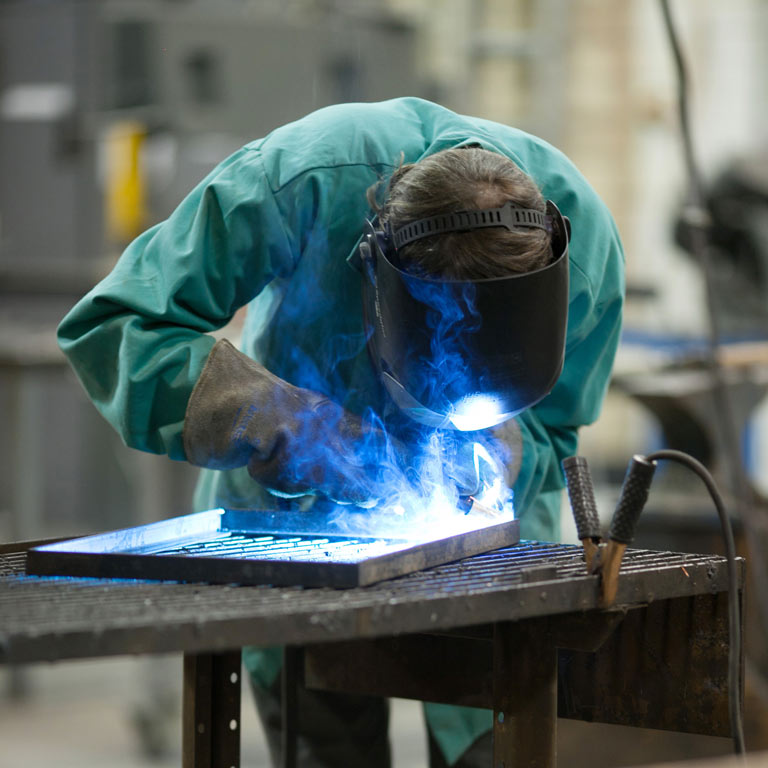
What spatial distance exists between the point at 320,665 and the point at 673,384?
207cm

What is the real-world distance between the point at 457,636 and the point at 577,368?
1.85 ft

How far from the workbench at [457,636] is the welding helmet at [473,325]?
0.20m

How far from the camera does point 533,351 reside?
1.39 m

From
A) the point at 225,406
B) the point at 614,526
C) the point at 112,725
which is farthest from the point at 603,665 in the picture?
the point at 112,725

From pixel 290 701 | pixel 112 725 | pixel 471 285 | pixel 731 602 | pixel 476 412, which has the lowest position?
pixel 112 725

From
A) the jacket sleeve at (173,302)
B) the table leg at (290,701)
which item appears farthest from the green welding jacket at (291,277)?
the table leg at (290,701)

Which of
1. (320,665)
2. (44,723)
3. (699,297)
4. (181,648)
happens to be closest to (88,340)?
(320,665)

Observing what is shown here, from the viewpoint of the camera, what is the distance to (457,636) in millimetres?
1429

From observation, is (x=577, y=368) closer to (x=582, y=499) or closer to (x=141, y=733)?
(x=582, y=499)

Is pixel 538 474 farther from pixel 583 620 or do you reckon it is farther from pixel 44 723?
pixel 44 723

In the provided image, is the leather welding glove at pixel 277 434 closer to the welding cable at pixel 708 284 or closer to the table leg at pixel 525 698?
the table leg at pixel 525 698

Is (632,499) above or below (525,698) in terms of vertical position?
above

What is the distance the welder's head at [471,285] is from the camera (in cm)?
135

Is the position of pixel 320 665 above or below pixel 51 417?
below
